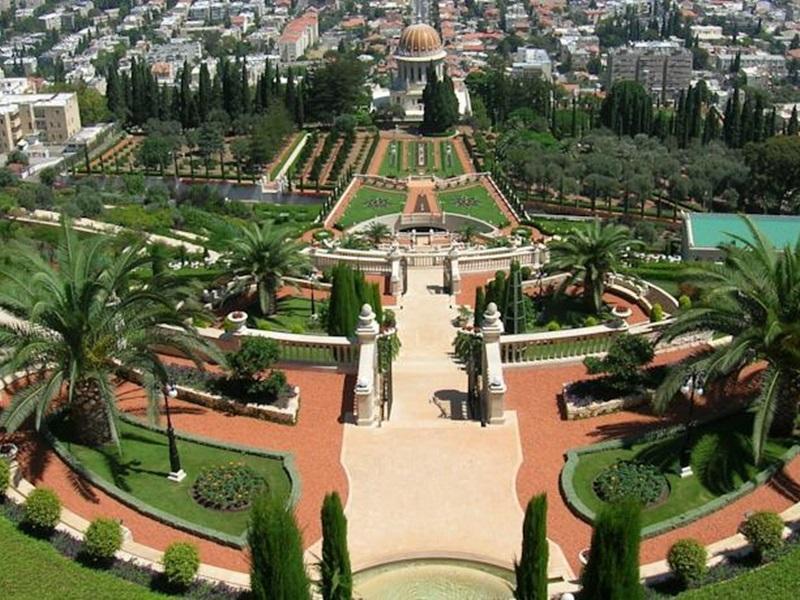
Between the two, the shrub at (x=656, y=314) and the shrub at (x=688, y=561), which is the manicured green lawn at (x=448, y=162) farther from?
the shrub at (x=688, y=561)

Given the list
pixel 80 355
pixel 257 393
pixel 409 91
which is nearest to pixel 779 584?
pixel 257 393

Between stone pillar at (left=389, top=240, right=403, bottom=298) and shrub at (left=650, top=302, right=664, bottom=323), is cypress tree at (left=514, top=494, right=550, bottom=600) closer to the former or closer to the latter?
shrub at (left=650, top=302, right=664, bottom=323)

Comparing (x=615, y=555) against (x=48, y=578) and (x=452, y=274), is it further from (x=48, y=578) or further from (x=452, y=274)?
(x=452, y=274)

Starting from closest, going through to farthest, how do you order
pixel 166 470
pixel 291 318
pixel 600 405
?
pixel 166 470
pixel 600 405
pixel 291 318

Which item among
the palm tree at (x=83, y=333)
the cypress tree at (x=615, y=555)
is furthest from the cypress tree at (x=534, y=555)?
the palm tree at (x=83, y=333)

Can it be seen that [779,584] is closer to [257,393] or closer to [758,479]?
[758,479]

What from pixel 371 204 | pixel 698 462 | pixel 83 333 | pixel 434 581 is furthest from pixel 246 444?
pixel 371 204
